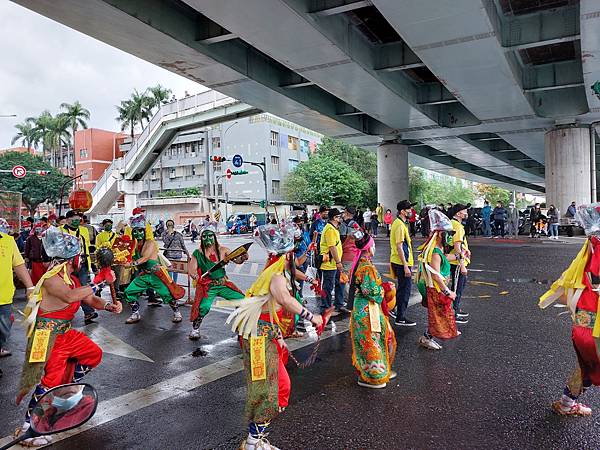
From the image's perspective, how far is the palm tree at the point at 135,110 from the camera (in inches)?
2303

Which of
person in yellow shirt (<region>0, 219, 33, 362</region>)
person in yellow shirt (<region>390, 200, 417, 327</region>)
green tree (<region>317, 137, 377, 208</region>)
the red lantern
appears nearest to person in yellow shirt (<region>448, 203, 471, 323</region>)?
person in yellow shirt (<region>390, 200, 417, 327</region>)

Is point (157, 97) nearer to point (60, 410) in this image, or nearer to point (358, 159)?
point (358, 159)

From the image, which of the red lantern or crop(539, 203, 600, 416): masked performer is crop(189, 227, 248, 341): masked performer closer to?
crop(539, 203, 600, 416): masked performer

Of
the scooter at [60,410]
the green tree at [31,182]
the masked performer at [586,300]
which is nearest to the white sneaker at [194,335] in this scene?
the masked performer at [586,300]

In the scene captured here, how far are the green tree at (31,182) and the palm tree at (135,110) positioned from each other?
32.7ft

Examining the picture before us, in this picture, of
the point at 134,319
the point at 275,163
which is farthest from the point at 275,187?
the point at 134,319

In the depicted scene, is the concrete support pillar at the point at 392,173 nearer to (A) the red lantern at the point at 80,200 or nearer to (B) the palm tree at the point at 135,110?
(A) the red lantern at the point at 80,200

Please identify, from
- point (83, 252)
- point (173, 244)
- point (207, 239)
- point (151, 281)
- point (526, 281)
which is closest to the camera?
point (207, 239)

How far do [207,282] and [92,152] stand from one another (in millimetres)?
64920

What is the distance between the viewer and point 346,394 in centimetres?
478

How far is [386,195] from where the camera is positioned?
28047mm

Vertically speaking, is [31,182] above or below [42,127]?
below

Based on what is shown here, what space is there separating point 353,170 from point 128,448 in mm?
47495

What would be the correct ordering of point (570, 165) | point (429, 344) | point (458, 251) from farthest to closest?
point (570, 165)
point (458, 251)
point (429, 344)
